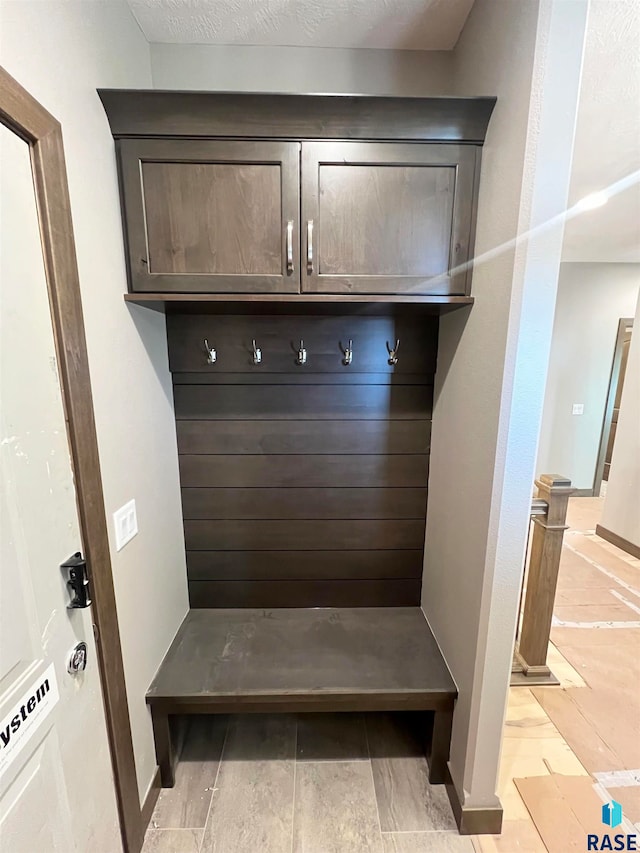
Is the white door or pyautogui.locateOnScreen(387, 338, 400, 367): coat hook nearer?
the white door

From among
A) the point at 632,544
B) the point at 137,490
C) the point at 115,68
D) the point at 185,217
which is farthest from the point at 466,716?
the point at 632,544

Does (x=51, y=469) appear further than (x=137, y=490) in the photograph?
No

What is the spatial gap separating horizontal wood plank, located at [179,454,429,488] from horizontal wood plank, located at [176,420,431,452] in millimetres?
39

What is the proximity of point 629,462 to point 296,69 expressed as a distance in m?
3.72

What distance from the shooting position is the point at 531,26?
96cm

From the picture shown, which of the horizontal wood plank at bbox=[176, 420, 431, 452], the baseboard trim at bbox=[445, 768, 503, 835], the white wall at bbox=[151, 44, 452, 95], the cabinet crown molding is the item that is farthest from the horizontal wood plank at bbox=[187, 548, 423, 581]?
the white wall at bbox=[151, 44, 452, 95]

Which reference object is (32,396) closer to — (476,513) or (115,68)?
(115,68)

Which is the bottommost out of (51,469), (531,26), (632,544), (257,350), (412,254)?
(632,544)

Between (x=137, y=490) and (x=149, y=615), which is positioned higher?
(x=137, y=490)

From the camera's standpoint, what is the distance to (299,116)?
1.19 metres

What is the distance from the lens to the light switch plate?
1.20 m

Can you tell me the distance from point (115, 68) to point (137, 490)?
1.37 meters

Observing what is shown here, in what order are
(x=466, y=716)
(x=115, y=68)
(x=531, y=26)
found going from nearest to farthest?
1. (x=531, y=26)
2. (x=115, y=68)
3. (x=466, y=716)

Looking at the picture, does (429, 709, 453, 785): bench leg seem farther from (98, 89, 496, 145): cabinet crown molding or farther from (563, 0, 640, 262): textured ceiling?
(563, 0, 640, 262): textured ceiling
